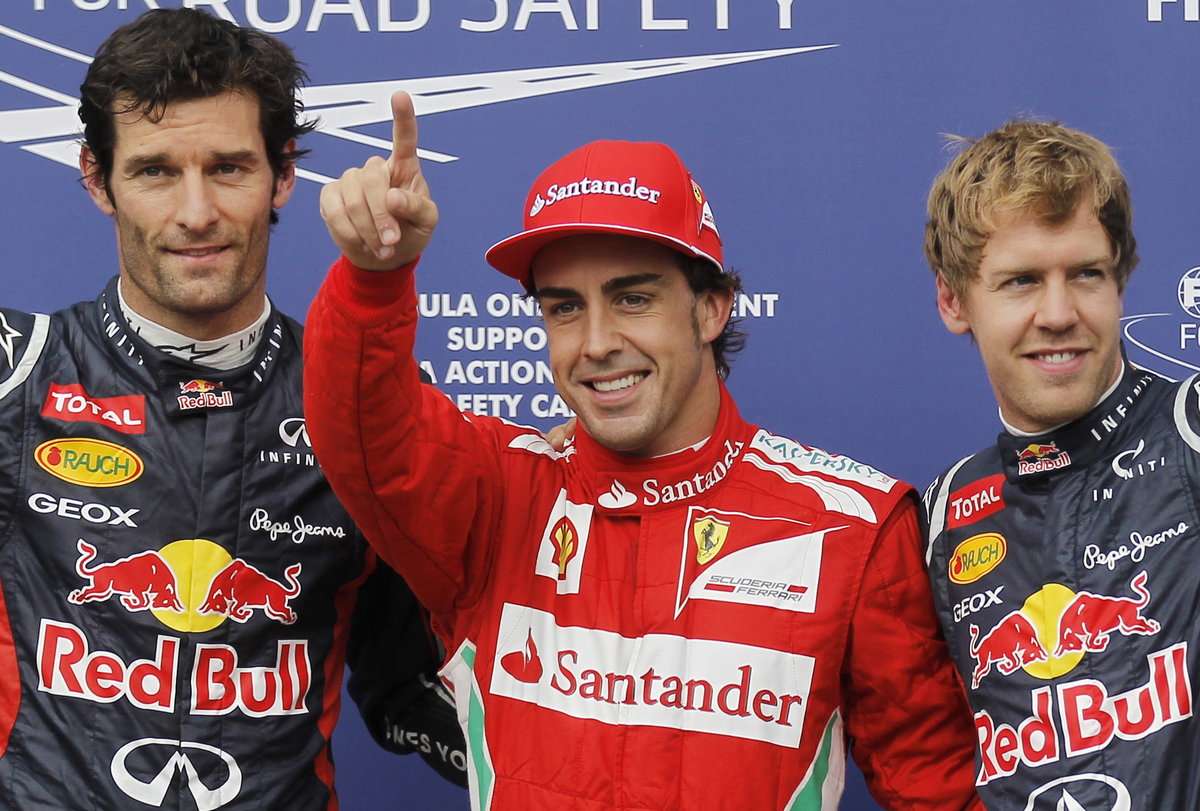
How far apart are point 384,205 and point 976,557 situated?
2.73 ft

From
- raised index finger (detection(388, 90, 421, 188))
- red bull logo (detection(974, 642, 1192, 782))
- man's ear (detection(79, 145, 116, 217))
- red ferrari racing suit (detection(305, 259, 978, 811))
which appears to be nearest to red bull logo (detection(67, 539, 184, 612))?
red ferrari racing suit (detection(305, 259, 978, 811))

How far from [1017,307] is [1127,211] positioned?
20 cm

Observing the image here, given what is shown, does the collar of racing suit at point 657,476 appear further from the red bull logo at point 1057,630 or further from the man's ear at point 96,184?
the man's ear at point 96,184

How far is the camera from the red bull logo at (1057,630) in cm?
158

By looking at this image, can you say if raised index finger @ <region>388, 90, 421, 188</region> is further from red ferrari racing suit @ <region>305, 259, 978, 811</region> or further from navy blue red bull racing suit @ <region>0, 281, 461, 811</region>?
navy blue red bull racing suit @ <region>0, 281, 461, 811</region>

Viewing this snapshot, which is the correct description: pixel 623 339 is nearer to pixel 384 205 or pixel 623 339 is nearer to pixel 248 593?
pixel 384 205

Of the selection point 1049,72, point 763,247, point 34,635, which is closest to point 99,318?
point 34,635

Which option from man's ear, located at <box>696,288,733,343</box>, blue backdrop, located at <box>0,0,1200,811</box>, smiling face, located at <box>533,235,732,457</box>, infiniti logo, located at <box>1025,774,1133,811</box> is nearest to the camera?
infiniti logo, located at <box>1025,774,1133,811</box>

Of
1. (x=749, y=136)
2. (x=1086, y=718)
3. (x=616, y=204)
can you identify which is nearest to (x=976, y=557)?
(x=1086, y=718)

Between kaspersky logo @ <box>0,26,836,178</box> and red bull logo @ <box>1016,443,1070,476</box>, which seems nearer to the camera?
red bull logo @ <box>1016,443,1070,476</box>

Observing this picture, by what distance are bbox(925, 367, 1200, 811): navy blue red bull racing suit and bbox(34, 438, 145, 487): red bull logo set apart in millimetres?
1023

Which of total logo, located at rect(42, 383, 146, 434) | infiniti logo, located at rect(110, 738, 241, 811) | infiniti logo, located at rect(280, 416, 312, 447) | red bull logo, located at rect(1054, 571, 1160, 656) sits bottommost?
infiniti logo, located at rect(110, 738, 241, 811)

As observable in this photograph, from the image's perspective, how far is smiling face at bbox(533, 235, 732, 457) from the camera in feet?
5.74

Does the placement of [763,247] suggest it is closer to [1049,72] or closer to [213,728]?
[1049,72]
